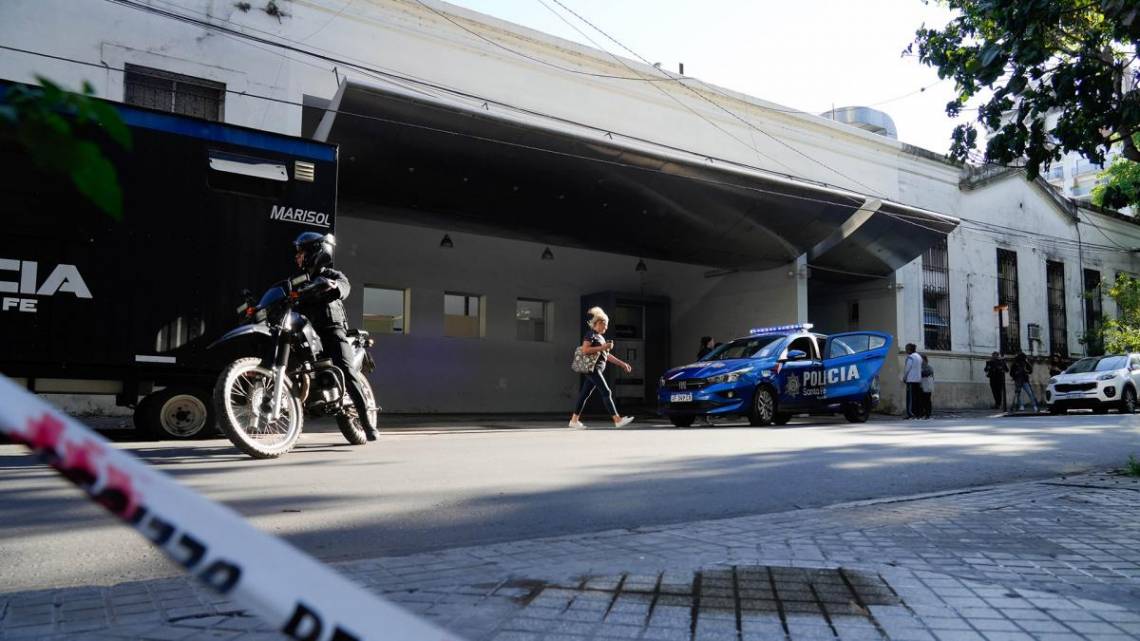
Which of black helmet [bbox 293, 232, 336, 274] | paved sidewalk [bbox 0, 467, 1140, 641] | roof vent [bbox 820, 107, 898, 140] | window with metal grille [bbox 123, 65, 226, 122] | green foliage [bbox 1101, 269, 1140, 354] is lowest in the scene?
paved sidewalk [bbox 0, 467, 1140, 641]

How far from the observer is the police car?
516 inches

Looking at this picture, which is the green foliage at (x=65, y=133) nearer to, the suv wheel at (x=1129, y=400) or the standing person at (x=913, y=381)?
the standing person at (x=913, y=381)

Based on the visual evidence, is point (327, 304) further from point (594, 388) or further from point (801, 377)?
point (801, 377)

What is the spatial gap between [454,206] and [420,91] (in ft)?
7.82

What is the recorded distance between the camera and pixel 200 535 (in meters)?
0.96

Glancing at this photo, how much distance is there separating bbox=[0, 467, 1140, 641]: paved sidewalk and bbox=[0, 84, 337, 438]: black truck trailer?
577cm

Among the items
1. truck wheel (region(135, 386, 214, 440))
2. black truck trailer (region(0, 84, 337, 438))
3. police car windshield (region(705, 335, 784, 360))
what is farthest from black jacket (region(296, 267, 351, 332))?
police car windshield (region(705, 335, 784, 360))

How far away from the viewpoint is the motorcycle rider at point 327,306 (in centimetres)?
703

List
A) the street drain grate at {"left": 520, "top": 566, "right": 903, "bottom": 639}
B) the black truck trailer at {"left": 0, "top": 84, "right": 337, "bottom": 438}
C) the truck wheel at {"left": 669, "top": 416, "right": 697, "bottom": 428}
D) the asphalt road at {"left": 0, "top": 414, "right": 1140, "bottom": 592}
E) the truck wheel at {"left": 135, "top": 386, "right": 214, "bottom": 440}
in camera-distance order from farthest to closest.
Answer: the truck wheel at {"left": 669, "top": 416, "right": 697, "bottom": 428} → the truck wheel at {"left": 135, "top": 386, "right": 214, "bottom": 440} → the black truck trailer at {"left": 0, "top": 84, "right": 337, "bottom": 438} → the asphalt road at {"left": 0, "top": 414, "right": 1140, "bottom": 592} → the street drain grate at {"left": 520, "top": 566, "right": 903, "bottom": 639}

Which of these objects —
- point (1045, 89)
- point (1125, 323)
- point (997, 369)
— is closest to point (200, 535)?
point (1045, 89)

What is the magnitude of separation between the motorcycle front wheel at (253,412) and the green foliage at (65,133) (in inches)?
216

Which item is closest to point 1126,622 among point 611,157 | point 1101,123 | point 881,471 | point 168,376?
point 881,471

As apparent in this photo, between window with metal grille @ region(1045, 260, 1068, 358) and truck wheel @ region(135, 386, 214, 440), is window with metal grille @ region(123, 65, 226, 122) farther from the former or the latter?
window with metal grille @ region(1045, 260, 1068, 358)

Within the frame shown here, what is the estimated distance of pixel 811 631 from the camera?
267 cm
